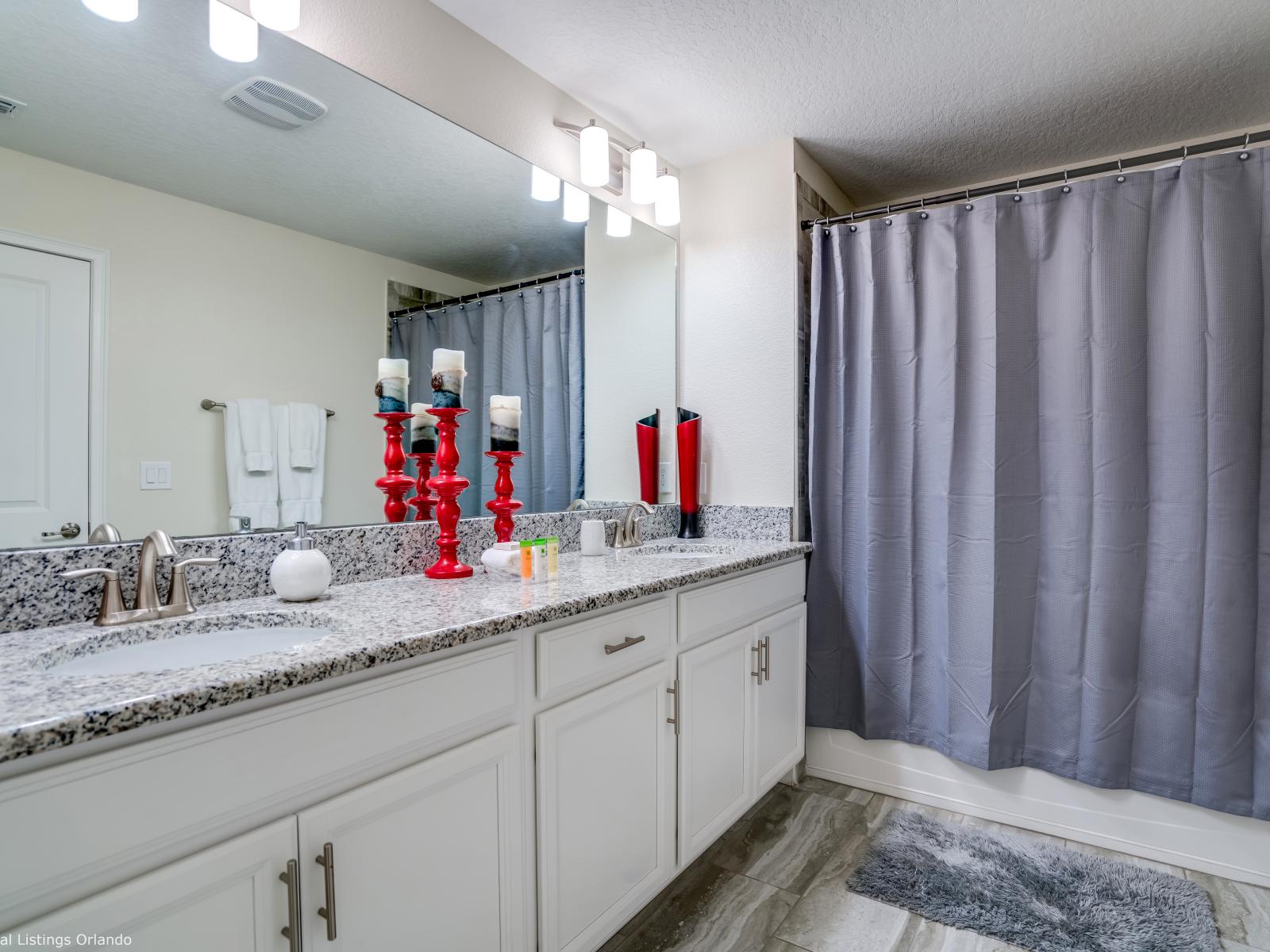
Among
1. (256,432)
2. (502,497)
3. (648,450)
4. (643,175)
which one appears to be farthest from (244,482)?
(643,175)

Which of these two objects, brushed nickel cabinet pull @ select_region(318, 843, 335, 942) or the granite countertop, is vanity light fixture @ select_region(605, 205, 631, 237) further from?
brushed nickel cabinet pull @ select_region(318, 843, 335, 942)

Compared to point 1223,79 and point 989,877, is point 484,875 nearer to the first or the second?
point 989,877

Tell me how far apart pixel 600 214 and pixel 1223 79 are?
1.91 metres

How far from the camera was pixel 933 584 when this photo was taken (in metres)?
2.28

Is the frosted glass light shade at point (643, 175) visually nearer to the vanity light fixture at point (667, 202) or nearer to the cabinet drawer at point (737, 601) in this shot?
the vanity light fixture at point (667, 202)

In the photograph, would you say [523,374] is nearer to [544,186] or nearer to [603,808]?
[544,186]

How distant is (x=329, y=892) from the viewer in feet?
3.10

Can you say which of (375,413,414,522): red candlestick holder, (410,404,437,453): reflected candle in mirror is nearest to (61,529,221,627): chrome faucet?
(375,413,414,522): red candlestick holder

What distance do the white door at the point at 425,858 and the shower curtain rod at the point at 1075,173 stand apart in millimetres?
2049

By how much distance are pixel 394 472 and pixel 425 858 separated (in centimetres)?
89

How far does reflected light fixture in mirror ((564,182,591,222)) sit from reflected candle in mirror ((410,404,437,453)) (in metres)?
0.89

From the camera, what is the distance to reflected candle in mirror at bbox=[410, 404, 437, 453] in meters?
1.71

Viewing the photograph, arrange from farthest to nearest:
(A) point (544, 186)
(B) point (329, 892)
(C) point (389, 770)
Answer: (A) point (544, 186)
(C) point (389, 770)
(B) point (329, 892)

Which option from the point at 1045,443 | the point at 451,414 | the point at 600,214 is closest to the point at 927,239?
the point at 1045,443
